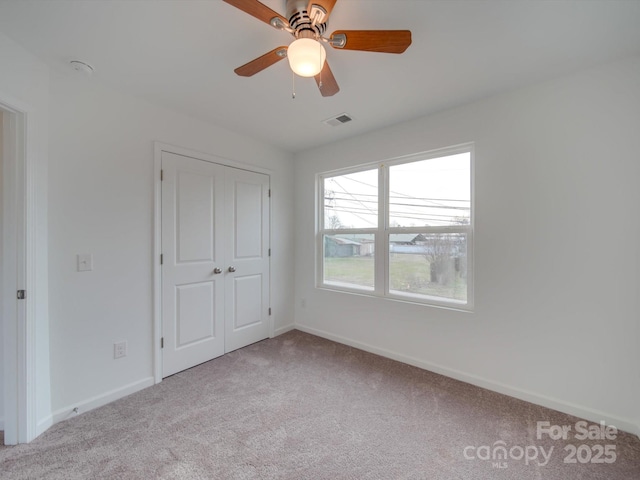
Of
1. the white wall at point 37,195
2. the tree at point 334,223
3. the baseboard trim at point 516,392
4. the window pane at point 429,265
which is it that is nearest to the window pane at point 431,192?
the window pane at point 429,265

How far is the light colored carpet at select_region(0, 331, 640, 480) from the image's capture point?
145 cm

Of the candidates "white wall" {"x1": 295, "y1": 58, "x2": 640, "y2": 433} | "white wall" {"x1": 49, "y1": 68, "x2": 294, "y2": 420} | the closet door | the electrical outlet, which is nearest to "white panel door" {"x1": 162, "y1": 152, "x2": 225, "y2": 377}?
the closet door

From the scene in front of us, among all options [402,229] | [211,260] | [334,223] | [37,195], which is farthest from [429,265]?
[37,195]

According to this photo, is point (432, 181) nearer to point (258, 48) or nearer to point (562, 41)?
point (562, 41)

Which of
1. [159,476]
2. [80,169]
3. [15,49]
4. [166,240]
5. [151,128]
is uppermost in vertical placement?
[15,49]

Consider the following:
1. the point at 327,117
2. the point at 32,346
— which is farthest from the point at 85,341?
the point at 327,117

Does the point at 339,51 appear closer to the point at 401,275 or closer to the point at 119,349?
the point at 401,275

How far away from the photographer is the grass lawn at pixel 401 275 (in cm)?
249

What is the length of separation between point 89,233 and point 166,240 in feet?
1.79

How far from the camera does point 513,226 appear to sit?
2.11 m

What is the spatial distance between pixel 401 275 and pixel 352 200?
107 cm

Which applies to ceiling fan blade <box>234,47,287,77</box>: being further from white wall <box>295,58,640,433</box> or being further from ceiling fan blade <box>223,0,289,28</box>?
white wall <box>295,58,640,433</box>

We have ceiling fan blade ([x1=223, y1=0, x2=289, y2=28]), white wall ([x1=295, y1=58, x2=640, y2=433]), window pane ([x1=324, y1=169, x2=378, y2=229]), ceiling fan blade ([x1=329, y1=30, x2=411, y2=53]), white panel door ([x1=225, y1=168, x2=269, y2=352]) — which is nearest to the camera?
ceiling fan blade ([x1=223, y1=0, x2=289, y2=28])

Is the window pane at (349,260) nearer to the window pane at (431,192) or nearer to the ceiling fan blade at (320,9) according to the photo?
the window pane at (431,192)
